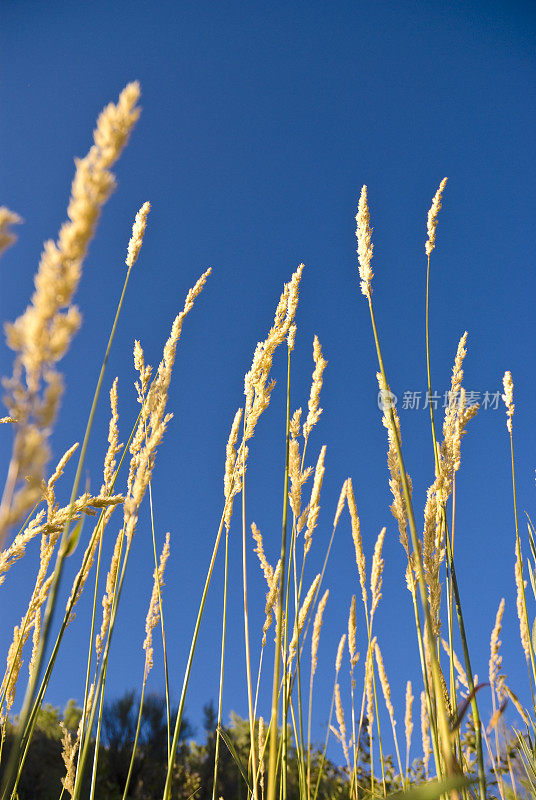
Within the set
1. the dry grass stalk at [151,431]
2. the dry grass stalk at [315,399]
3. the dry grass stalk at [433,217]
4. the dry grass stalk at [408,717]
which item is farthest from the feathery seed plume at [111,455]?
the dry grass stalk at [408,717]

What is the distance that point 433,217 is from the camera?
1829 millimetres

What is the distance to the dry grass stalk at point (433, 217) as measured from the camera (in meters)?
1.79

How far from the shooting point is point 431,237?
1799mm

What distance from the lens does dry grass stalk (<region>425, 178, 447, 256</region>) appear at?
5.87ft

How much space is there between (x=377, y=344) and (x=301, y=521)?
0.80 m

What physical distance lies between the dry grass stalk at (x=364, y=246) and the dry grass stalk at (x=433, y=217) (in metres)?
0.39

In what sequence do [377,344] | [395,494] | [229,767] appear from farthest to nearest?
[229,767] → [395,494] → [377,344]

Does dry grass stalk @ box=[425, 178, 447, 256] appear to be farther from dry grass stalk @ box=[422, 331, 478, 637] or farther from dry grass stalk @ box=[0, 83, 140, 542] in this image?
dry grass stalk @ box=[0, 83, 140, 542]

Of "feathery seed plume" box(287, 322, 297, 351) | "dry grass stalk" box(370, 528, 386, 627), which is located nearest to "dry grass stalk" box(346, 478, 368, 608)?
"dry grass stalk" box(370, 528, 386, 627)

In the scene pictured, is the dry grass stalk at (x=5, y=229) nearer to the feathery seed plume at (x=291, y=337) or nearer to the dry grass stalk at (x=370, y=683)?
the feathery seed plume at (x=291, y=337)

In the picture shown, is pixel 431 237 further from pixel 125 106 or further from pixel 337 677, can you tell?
pixel 337 677

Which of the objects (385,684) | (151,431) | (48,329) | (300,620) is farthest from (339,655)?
(48,329)

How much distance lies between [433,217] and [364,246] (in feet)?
1.83

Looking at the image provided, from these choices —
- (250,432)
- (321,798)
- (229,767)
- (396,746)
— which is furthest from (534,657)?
(229,767)
